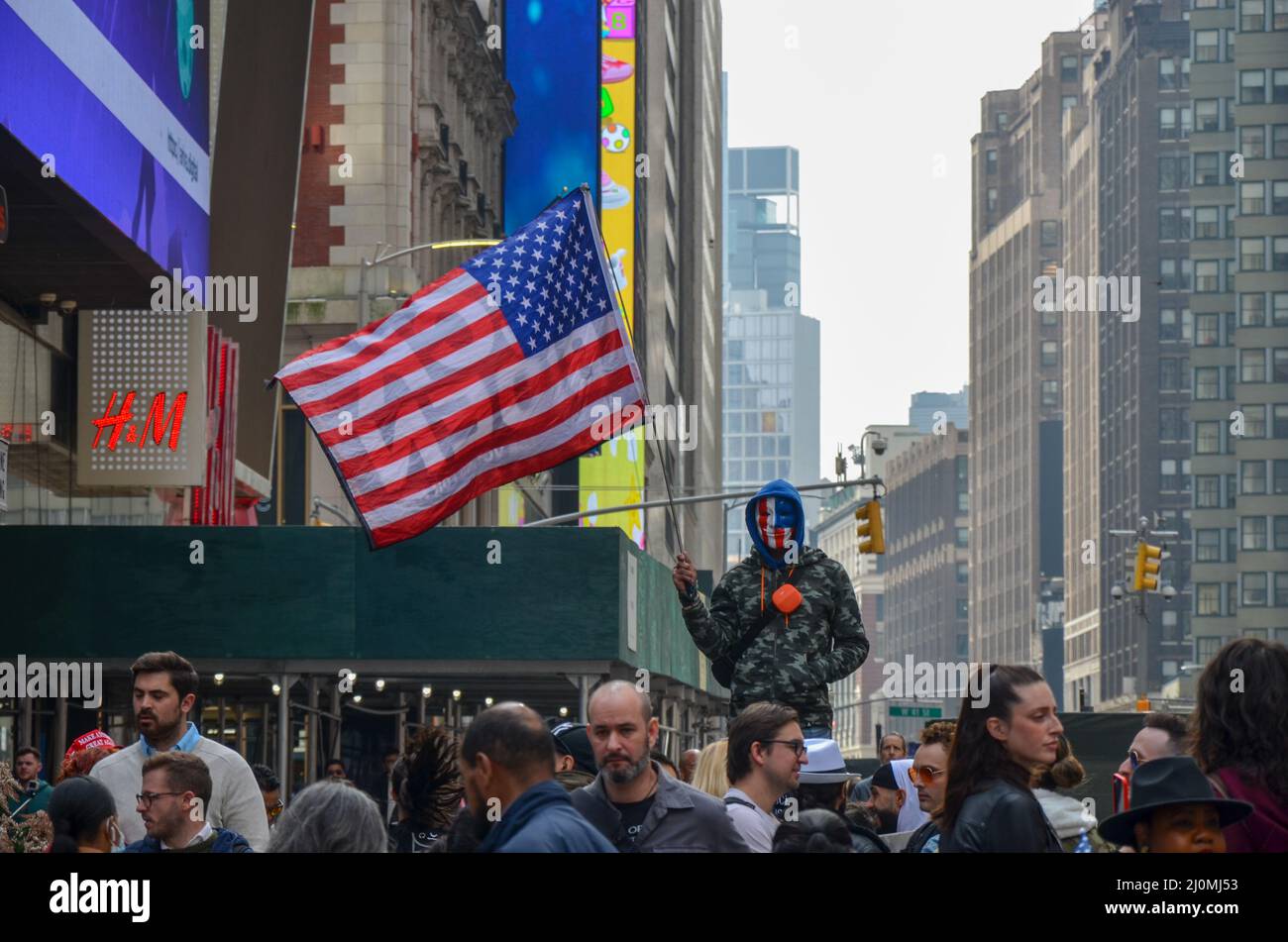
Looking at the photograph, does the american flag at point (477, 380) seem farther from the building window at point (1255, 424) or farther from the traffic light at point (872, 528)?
the building window at point (1255, 424)

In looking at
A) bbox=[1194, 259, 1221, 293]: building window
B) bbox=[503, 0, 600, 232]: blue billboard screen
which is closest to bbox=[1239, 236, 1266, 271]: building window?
bbox=[1194, 259, 1221, 293]: building window

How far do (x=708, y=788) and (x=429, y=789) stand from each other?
1.41 metres

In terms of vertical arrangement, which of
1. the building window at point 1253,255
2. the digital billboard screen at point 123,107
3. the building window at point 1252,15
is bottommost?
the digital billboard screen at point 123,107

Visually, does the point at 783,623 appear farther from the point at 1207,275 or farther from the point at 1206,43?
the point at 1206,43

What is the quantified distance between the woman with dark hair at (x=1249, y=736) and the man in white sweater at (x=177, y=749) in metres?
4.26

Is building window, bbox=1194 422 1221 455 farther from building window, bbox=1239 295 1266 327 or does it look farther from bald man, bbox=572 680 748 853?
bald man, bbox=572 680 748 853

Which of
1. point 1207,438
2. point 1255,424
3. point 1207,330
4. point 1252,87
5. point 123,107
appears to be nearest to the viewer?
point 123,107

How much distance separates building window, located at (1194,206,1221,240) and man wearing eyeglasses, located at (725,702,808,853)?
16268cm

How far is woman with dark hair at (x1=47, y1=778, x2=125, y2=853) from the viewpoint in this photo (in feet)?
26.3

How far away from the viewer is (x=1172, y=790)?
20.7ft

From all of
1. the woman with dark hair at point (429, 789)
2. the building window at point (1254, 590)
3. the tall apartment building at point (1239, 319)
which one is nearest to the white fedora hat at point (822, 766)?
the woman with dark hair at point (429, 789)

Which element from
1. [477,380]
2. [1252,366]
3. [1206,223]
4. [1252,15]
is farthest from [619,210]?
[1206,223]

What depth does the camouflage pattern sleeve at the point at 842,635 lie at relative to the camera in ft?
34.2
